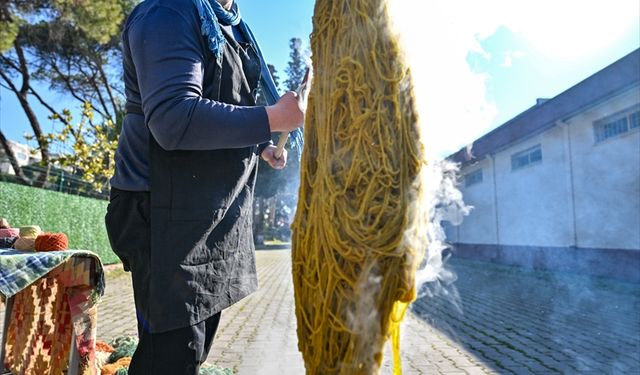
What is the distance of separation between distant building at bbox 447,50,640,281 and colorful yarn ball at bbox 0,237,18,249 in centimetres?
739

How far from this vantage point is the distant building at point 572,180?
9.80 meters

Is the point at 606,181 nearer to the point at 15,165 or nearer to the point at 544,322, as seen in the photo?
the point at 544,322

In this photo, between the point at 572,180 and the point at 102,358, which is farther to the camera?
the point at 572,180

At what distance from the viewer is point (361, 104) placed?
4.37 feet

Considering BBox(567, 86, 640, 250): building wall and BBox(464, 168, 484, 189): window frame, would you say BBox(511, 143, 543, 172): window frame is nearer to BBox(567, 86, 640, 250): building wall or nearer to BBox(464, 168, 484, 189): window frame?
BBox(567, 86, 640, 250): building wall

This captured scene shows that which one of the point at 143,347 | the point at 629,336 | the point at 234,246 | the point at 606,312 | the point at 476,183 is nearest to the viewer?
the point at 143,347

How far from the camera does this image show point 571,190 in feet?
39.0

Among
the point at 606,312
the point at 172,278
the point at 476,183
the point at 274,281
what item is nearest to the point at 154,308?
the point at 172,278

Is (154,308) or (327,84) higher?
(327,84)

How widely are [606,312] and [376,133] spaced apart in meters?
7.13

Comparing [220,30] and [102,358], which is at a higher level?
[220,30]

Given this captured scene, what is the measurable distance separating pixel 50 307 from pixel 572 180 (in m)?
12.0

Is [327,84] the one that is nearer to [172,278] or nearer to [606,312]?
[172,278]

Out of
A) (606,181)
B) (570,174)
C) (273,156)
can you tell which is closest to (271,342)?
(273,156)
